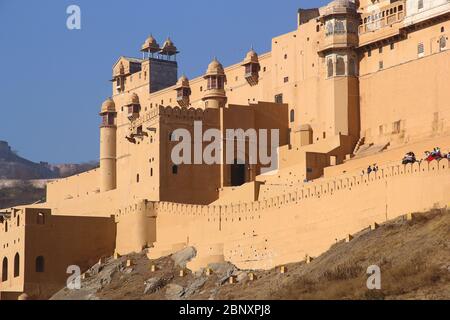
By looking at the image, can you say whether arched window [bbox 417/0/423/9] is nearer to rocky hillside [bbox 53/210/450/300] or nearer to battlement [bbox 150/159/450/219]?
battlement [bbox 150/159/450/219]

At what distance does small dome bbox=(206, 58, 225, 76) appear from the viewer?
247ft

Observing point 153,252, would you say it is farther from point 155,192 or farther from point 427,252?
point 427,252

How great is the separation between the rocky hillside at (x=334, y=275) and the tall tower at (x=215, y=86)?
45.8 ft

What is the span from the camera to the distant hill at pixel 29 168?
155 meters

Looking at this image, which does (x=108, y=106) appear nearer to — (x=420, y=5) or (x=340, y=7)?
(x=340, y=7)

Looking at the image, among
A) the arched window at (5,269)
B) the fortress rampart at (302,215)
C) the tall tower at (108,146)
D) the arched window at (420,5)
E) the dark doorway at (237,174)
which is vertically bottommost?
the arched window at (5,269)

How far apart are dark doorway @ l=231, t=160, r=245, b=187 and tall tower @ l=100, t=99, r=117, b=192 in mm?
8104

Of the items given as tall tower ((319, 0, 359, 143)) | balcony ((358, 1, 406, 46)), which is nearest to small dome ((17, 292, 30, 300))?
tall tower ((319, 0, 359, 143))

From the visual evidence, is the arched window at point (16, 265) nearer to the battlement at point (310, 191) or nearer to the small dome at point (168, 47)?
the battlement at point (310, 191)

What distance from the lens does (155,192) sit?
216 ft

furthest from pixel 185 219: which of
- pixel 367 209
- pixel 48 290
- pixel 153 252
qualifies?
pixel 367 209

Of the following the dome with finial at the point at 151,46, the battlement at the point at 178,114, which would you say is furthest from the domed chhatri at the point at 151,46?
the battlement at the point at 178,114

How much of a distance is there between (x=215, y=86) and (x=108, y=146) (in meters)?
6.10

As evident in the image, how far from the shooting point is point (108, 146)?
3009 inches
